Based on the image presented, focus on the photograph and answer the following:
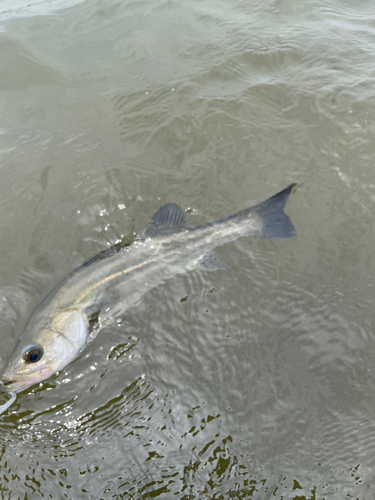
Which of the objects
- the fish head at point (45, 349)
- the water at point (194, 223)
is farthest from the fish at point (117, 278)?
the water at point (194, 223)

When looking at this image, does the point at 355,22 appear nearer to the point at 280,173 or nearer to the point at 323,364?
the point at 280,173

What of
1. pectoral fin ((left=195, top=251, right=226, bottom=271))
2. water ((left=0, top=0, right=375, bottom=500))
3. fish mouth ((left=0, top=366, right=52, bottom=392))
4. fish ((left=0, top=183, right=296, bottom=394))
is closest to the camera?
water ((left=0, top=0, right=375, bottom=500))

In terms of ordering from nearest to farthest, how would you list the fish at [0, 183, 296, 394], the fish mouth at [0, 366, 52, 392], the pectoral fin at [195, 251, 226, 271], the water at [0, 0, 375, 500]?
the water at [0, 0, 375, 500] < the fish mouth at [0, 366, 52, 392] < the fish at [0, 183, 296, 394] < the pectoral fin at [195, 251, 226, 271]

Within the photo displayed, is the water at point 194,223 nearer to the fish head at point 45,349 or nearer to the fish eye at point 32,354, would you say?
the fish head at point 45,349

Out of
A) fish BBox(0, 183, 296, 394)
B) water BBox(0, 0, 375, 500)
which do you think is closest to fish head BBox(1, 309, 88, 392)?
fish BBox(0, 183, 296, 394)

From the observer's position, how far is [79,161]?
Answer: 197 inches

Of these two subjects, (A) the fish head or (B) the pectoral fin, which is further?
(B) the pectoral fin

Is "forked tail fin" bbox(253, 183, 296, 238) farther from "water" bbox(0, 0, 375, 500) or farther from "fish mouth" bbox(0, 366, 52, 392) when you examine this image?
"fish mouth" bbox(0, 366, 52, 392)

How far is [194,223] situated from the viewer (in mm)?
4406

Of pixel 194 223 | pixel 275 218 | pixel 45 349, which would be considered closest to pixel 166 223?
pixel 194 223

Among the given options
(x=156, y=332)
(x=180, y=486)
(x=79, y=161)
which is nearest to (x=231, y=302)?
(x=156, y=332)

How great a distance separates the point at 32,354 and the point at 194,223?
2.15 meters

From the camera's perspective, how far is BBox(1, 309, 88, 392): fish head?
329cm

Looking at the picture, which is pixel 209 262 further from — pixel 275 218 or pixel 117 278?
pixel 117 278
